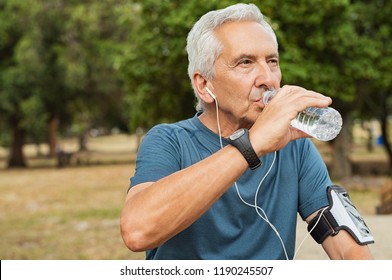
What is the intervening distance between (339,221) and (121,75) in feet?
66.5

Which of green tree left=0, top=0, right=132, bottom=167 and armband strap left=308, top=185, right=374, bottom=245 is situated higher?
armband strap left=308, top=185, right=374, bottom=245

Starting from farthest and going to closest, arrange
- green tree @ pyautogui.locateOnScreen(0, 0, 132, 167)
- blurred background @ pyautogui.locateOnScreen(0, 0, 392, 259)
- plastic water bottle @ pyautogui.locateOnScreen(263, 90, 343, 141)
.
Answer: green tree @ pyautogui.locateOnScreen(0, 0, 132, 167), blurred background @ pyautogui.locateOnScreen(0, 0, 392, 259), plastic water bottle @ pyautogui.locateOnScreen(263, 90, 343, 141)

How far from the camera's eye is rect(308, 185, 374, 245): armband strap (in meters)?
2.39

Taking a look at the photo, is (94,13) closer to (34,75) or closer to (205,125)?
(34,75)

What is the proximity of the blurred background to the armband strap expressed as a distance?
5706mm

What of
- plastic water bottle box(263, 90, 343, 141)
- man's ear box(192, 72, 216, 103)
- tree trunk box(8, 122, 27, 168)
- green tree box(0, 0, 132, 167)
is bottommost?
tree trunk box(8, 122, 27, 168)

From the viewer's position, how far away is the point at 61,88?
3741 centimetres

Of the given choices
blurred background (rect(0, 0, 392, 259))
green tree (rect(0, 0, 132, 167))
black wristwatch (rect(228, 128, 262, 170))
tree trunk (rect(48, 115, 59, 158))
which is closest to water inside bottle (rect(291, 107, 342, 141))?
black wristwatch (rect(228, 128, 262, 170))

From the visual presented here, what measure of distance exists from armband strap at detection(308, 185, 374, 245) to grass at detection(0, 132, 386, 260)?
6.83 m

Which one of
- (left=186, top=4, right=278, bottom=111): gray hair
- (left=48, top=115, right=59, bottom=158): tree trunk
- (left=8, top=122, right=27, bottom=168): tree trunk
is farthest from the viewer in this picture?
(left=48, top=115, right=59, bottom=158): tree trunk

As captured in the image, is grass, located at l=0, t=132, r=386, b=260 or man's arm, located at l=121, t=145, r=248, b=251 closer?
man's arm, located at l=121, t=145, r=248, b=251

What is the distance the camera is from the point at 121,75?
22297mm

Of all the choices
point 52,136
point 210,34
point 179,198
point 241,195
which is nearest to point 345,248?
point 241,195

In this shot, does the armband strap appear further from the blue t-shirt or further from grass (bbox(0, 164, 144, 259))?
grass (bbox(0, 164, 144, 259))
